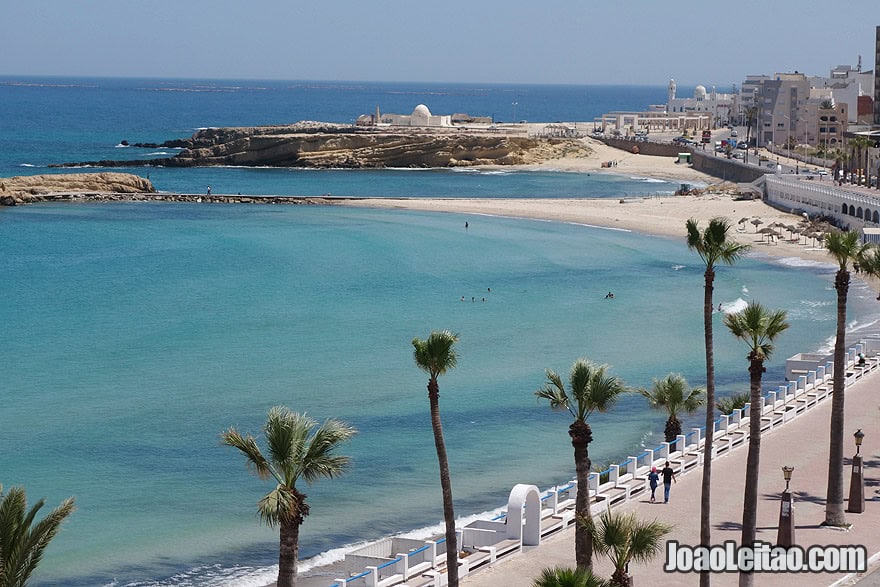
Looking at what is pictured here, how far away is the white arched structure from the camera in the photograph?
21.3 meters

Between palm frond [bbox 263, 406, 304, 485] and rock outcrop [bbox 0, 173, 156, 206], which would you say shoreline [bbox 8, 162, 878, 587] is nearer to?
rock outcrop [bbox 0, 173, 156, 206]

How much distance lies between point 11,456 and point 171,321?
17585mm

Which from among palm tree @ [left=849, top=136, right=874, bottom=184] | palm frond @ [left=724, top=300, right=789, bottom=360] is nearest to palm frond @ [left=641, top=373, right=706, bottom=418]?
palm frond @ [left=724, top=300, right=789, bottom=360]

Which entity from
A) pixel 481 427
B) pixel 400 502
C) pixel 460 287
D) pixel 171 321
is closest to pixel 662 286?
pixel 460 287

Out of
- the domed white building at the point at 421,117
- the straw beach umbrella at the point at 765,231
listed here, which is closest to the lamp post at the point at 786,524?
the straw beach umbrella at the point at 765,231

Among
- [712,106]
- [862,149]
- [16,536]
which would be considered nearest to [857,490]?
[16,536]

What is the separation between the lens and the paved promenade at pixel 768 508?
1967 cm

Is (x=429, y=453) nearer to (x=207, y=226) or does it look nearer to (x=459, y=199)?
(x=207, y=226)

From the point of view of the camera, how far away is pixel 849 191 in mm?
73125

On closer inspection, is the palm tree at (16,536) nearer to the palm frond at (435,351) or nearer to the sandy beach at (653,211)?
the palm frond at (435,351)

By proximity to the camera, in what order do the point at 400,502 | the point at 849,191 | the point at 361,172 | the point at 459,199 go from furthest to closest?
the point at 361,172
the point at 459,199
the point at 849,191
the point at 400,502

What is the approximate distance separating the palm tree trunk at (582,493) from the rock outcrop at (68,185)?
77394mm

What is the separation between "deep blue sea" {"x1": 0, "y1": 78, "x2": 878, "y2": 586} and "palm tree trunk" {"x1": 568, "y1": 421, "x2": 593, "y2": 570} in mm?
6348

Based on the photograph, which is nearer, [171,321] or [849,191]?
[171,321]
